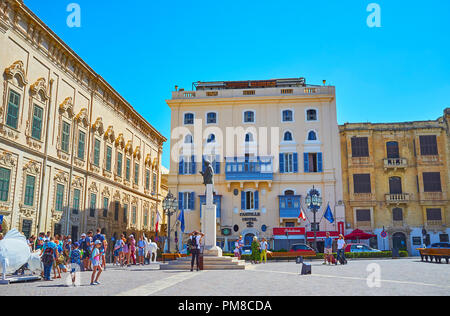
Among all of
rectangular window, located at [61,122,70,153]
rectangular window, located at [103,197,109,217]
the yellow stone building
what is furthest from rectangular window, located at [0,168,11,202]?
the yellow stone building

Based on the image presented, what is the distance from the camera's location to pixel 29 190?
2373cm

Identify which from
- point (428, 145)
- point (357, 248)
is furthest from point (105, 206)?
point (428, 145)

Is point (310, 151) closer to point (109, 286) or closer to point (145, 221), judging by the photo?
point (145, 221)

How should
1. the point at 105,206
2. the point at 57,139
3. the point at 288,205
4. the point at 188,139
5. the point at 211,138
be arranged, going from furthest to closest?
the point at 188,139
the point at 211,138
the point at 288,205
the point at 105,206
the point at 57,139

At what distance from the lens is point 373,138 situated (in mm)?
40344

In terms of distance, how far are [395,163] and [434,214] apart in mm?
5690

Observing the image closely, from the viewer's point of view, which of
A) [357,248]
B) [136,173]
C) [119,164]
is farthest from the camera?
[136,173]

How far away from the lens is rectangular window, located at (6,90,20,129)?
21.9 metres

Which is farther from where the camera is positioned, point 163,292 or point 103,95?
point 103,95

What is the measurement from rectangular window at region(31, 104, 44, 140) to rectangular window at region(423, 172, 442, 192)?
3266 centimetres

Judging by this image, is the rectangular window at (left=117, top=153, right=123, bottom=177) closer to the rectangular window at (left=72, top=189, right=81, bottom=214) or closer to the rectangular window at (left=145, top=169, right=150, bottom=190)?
the rectangular window at (left=145, top=169, right=150, bottom=190)

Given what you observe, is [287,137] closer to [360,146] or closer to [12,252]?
[360,146]

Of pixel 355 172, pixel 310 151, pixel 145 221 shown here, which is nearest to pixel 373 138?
pixel 355 172

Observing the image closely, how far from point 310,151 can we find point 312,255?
41.2 ft
